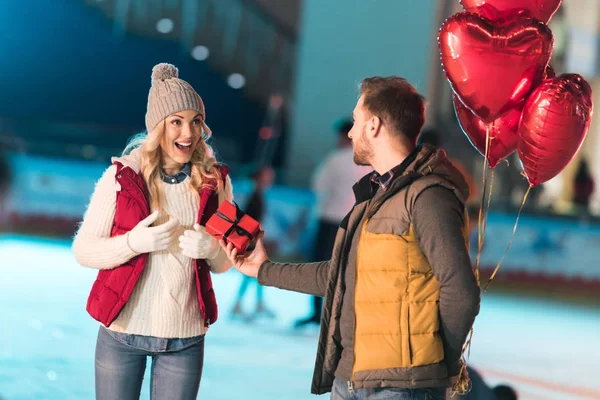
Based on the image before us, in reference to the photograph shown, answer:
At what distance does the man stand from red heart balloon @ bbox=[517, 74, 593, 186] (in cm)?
53

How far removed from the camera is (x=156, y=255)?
99.6 inches

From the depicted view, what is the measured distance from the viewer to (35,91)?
558 inches

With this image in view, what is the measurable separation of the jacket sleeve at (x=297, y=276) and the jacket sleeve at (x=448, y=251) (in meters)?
0.40

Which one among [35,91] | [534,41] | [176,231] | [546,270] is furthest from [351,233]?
[35,91]

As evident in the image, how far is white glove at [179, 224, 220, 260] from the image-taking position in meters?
2.47

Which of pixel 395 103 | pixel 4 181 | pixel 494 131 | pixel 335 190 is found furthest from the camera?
pixel 335 190

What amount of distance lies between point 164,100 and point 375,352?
0.92m

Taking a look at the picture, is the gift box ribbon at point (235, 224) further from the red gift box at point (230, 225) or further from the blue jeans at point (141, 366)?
the blue jeans at point (141, 366)

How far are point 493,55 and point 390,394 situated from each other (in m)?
1.03

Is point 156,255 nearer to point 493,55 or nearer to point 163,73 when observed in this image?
point 163,73

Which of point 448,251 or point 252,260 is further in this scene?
point 252,260

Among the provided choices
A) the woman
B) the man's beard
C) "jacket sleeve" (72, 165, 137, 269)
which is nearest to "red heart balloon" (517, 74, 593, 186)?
the man's beard

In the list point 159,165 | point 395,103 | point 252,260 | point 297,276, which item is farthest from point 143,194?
point 395,103

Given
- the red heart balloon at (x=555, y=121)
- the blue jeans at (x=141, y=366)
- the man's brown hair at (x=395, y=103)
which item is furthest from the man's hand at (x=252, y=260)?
the red heart balloon at (x=555, y=121)
